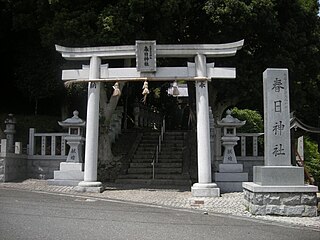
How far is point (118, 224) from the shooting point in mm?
8055

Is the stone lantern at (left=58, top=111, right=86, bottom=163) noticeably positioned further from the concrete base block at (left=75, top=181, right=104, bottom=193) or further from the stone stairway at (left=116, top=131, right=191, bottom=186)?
the stone stairway at (left=116, top=131, right=191, bottom=186)

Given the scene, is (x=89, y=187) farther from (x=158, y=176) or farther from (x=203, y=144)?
(x=203, y=144)

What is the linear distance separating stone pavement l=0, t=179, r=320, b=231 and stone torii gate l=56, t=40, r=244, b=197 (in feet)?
2.63

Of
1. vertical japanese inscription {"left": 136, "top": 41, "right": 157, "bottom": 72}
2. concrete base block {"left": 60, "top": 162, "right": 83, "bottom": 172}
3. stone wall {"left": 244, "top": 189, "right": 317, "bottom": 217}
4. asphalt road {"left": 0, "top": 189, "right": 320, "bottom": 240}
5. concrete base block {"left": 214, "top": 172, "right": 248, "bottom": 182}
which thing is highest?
vertical japanese inscription {"left": 136, "top": 41, "right": 157, "bottom": 72}

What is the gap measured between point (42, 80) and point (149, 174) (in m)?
6.50

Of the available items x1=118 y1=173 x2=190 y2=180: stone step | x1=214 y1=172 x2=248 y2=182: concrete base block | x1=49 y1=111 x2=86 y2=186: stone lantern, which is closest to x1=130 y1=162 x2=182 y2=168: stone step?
x1=118 y1=173 x2=190 y2=180: stone step

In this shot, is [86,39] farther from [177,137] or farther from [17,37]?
[177,137]

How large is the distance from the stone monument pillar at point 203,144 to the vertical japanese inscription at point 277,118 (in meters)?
2.83

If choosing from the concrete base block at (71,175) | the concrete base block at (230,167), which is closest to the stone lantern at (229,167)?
the concrete base block at (230,167)

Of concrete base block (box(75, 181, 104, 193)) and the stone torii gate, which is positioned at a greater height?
the stone torii gate

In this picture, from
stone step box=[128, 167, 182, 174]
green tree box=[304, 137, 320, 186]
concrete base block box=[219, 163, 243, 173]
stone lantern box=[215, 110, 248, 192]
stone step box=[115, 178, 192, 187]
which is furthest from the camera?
green tree box=[304, 137, 320, 186]

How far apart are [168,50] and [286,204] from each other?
20.6ft

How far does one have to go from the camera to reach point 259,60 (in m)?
16.7

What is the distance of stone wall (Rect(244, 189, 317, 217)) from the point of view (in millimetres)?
9328
